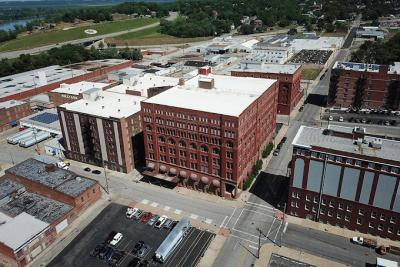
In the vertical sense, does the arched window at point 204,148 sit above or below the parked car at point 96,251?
above

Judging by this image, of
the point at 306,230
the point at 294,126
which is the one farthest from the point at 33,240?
the point at 294,126

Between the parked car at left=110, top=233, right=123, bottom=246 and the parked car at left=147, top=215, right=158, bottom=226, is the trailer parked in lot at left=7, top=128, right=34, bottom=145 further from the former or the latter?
the parked car at left=147, top=215, right=158, bottom=226

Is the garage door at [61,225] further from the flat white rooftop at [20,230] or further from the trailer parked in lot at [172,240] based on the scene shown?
the trailer parked in lot at [172,240]

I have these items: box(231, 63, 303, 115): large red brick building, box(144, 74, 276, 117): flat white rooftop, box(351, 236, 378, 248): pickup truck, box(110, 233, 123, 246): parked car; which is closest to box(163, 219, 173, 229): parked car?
box(110, 233, 123, 246): parked car

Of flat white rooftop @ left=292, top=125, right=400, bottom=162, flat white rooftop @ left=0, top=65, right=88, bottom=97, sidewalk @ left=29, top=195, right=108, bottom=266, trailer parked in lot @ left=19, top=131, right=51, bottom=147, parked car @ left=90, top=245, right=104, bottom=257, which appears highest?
flat white rooftop @ left=292, top=125, right=400, bottom=162

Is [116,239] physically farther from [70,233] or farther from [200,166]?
[200,166]

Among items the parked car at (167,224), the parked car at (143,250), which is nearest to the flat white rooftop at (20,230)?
the parked car at (143,250)

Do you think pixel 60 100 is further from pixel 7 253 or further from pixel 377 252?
pixel 377 252
